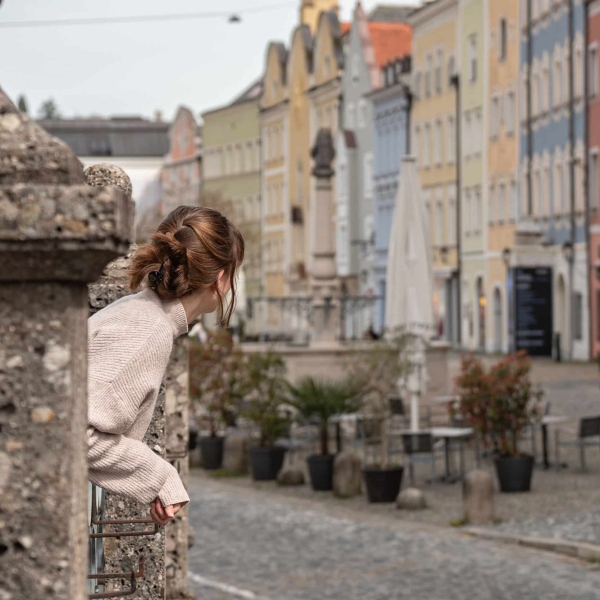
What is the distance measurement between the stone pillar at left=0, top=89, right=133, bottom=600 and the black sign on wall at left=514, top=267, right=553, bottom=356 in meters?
50.7

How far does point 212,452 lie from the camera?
73.6 feet

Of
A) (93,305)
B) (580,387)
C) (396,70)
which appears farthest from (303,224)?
(93,305)

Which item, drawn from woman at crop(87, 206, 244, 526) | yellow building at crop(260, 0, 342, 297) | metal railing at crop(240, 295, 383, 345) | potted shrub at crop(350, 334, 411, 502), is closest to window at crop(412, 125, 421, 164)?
metal railing at crop(240, 295, 383, 345)

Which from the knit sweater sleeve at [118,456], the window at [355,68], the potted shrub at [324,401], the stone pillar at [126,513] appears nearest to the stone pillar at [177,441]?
the stone pillar at [126,513]

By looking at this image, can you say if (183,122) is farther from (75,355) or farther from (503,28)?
(75,355)

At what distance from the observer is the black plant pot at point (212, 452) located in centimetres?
2236

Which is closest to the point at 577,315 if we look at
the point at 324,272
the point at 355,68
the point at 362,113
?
the point at 324,272

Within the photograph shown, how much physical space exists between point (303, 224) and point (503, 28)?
28.3 metres

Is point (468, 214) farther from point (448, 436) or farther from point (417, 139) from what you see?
point (448, 436)

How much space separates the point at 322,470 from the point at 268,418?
173 cm

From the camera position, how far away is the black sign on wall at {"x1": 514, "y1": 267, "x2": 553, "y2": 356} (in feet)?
173

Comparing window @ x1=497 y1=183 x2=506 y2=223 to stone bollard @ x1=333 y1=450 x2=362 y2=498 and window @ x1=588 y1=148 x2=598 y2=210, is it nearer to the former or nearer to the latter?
window @ x1=588 y1=148 x2=598 y2=210

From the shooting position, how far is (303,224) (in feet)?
289

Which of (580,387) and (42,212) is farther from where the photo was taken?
(580,387)
